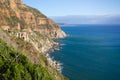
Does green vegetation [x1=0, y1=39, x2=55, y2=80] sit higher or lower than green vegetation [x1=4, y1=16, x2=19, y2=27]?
lower

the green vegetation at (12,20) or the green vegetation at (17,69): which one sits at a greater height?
the green vegetation at (12,20)

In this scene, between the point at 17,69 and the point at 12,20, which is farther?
the point at 12,20

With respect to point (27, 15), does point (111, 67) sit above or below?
below

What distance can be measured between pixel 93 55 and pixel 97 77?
165 ft

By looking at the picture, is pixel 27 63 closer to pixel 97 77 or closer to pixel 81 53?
pixel 97 77

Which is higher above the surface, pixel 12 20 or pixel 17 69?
pixel 12 20

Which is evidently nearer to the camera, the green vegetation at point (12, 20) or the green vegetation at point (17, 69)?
the green vegetation at point (17, 69)

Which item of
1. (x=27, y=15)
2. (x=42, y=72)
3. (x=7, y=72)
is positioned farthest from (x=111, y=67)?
(x=27, y=15)

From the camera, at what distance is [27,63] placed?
4747cm

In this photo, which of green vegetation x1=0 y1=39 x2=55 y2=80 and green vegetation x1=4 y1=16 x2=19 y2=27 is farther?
green vegetation x1=4 y1=16 x2=19 y2=27

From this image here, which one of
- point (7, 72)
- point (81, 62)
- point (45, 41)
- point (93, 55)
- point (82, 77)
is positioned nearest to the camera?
point (7, 72)

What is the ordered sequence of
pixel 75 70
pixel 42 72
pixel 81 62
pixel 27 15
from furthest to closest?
pixel 27 15
pixel 81 62
pixel 75 70
pixel 42 72

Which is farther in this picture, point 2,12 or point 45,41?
point 45,41

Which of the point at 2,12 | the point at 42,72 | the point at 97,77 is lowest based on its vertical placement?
the point at 97,77
